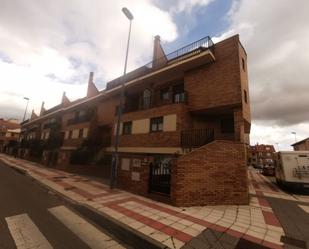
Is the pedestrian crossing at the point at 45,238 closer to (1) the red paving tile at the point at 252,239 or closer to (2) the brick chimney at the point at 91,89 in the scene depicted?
(1) the red paving tile at the point at 252,239

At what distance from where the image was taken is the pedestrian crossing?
4.96 m

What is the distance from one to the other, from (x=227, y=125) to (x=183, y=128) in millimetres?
3433

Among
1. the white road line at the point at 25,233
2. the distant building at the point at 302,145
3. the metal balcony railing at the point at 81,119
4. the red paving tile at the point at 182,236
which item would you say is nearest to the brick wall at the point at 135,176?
the red paving tile at the point at 182,236

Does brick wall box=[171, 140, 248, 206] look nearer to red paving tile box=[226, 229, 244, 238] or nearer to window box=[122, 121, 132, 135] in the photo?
red paving tile box=[226, 229, 244, 238]

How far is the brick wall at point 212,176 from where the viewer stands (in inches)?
354

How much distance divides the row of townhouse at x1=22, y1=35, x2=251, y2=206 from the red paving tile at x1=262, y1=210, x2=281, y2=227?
1217 millimetres

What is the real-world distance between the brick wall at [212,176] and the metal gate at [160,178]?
771 millimetres

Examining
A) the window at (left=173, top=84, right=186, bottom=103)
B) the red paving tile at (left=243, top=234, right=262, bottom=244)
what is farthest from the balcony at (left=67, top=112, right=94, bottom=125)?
the red paving tile at (left=243, top=234, right=262, bottom=244)

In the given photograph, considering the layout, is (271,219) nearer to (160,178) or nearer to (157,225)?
(157,225)

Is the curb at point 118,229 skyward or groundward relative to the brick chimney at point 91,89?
groundward

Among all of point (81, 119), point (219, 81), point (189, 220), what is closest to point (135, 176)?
point (189, 220)

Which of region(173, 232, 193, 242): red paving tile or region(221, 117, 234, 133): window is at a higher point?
region(221, 117, 234, 133): window

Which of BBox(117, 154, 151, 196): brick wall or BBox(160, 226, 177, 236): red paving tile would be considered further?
BBox(117, 154, 151, 196): brick wall

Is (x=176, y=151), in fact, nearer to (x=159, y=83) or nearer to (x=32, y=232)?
(x=159, y=83)
